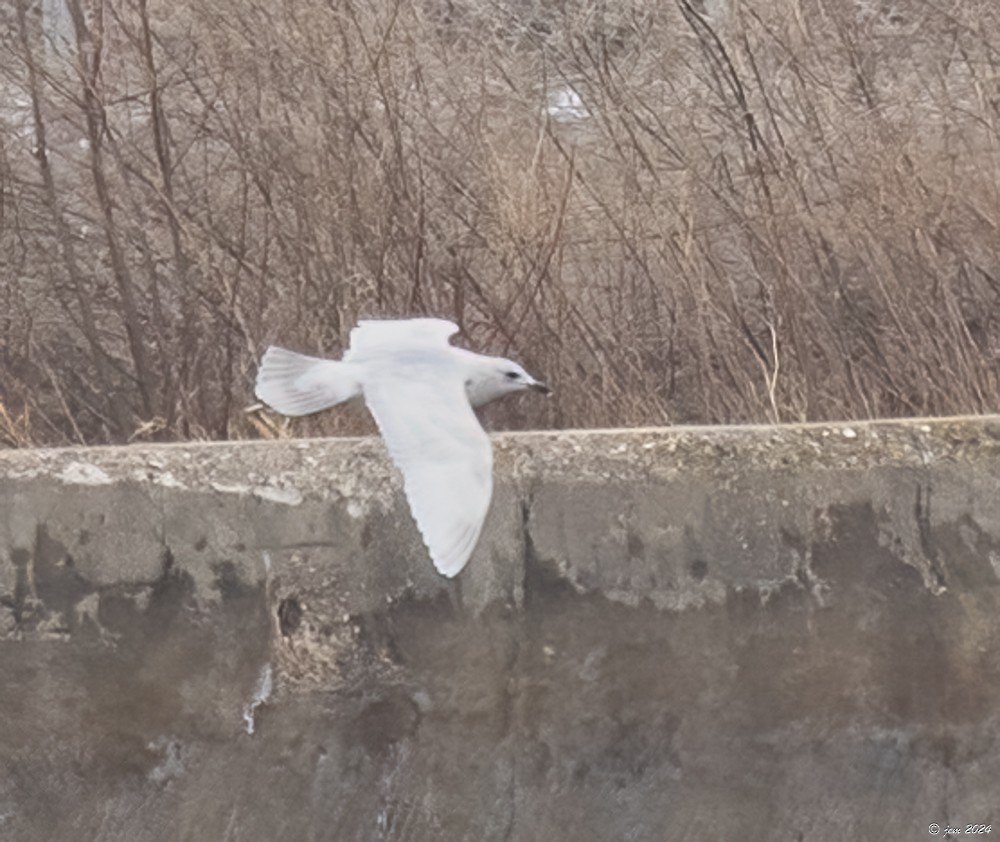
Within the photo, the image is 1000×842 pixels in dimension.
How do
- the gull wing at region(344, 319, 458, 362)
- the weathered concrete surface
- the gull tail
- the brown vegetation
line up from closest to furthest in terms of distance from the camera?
1. the weathered concrete surface
2. the gull tail
3. the gull wing at region(344, 319, 458, 362)
4. the brown vegetation

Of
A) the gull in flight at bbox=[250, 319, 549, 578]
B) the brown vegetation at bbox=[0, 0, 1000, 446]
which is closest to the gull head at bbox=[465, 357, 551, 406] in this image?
the gull in flight at bbox=[250, 319, 549, 578]

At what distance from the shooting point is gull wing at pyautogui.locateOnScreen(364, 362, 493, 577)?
1853 mm

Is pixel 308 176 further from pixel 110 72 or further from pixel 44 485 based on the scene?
pixel 44 485

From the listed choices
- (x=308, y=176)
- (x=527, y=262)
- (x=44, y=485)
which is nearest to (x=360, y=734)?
(x=44, y=485)

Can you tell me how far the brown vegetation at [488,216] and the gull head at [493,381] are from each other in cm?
125

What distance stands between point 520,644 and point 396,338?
620 mm

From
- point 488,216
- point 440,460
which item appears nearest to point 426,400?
point 440,460

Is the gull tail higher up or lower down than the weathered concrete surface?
higher up

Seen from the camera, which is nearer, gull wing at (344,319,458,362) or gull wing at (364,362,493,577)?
gull wing at (364,362,493,577)

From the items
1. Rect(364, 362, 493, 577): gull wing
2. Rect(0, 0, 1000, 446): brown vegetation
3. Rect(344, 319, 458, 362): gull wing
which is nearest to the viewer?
Rect(364, 362, 493, 577): gull wing

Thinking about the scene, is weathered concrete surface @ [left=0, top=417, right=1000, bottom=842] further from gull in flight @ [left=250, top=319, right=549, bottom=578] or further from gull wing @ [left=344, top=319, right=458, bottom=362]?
gull wing @ [left=344, top=319, right=458, bottom=362]

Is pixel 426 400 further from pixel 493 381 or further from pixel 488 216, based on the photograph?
pixel 488 216

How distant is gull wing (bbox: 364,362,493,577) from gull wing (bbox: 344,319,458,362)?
6.8 inches

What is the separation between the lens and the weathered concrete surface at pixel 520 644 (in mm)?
1954
